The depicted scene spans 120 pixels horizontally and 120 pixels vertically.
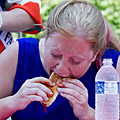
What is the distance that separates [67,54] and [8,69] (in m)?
0.48

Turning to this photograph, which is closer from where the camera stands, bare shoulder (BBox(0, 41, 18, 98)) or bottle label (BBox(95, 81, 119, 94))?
bottle label (BBox(95, 81, 119, 94))

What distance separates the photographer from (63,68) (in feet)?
5.34

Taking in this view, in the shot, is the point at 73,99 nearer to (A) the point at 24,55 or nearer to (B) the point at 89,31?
(B) the point at 89,31

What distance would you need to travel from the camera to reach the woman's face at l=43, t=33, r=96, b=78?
1576 millimetres

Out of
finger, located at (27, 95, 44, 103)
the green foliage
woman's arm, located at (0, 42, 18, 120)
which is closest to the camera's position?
finger, located at (27, 95, 44, 103)

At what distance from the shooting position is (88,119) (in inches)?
68.2

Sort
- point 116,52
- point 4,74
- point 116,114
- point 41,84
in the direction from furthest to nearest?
point 116,52 → point 4,74 → point 116,114 → point 41,84

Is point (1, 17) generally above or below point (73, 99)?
above

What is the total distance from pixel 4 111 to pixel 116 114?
626mm

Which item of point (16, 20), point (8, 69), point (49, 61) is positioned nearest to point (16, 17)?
point (16, 20)

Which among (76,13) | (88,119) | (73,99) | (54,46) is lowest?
(88,119)

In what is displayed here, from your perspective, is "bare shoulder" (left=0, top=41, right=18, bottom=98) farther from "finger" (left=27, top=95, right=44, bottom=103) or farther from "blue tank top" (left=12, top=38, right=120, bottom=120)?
"finger" (left=27, top=95, right=44, bottom=103)

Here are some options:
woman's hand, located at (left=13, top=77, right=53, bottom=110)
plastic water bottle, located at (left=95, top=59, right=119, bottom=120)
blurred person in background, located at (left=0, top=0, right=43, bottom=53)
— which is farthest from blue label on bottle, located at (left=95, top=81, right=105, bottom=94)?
blurred person in background, located at (left=0, top=0, right=43, bottom=53)

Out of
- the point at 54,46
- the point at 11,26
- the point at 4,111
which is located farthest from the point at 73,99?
the point at 11,26
